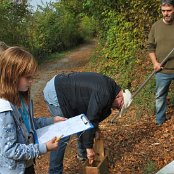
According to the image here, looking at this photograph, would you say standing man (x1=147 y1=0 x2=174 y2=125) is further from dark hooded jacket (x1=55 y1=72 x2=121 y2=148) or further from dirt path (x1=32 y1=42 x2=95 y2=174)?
dark hooded jacket (x1=55 y1=72 x2=121 y2=148)

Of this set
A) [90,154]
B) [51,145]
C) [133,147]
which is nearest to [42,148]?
[51,145]

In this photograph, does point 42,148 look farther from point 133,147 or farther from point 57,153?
point 133,147

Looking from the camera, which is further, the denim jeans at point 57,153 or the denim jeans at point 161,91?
the denim jeans at point 161,91

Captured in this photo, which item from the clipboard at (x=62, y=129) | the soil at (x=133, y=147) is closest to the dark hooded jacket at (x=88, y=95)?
the clipboard at (x=62, y=129)

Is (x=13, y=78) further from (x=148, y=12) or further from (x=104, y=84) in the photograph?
(x=148, y=12)

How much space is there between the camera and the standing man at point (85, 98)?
392 centimetres

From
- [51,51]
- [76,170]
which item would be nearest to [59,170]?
[76,170]

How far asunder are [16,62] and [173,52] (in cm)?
355

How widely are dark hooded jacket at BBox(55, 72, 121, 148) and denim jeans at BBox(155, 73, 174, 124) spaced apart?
1907 millimetres

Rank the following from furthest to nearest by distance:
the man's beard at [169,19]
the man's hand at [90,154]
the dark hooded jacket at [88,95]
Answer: the man's beard at [169,19], the man's hand at [90,154], the dark hooded jacket at [88,95]

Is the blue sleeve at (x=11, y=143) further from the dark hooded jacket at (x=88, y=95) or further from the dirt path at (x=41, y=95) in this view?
the dirt path at (x=41, y=95)

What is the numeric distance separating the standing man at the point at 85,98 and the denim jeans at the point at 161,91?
191 cm

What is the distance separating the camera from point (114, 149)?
5551 millimetres

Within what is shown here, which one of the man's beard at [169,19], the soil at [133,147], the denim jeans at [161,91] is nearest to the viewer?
the soil at [133,147]
